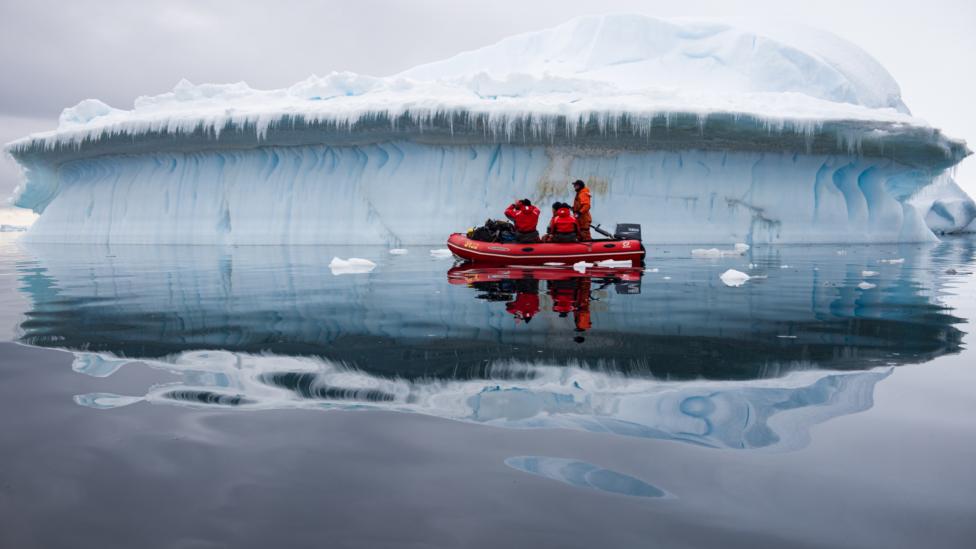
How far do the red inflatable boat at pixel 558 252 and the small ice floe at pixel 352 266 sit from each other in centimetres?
173

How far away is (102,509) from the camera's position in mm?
1696

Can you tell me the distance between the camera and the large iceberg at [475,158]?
1784cm

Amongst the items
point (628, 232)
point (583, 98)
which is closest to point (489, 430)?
point (628, 232)

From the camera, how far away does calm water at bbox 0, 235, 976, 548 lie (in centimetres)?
163

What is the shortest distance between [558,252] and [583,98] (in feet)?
35.0

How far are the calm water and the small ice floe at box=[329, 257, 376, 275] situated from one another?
16.1 ft

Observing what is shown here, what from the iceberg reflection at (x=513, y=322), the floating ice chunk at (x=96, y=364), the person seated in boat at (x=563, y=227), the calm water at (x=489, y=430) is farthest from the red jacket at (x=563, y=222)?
the floating ice chunk at (x=96, y=364)

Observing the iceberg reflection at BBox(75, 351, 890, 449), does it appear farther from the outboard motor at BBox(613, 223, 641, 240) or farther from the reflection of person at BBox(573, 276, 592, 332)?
the outboard motor at BBox(613, 223, 641, 240)

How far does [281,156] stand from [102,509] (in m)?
20.5

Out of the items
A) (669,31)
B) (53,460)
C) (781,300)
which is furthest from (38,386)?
(669,31)

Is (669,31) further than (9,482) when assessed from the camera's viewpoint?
Yes

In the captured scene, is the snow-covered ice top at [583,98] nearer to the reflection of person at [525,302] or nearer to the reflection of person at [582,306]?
the reflection of person at [582,306]

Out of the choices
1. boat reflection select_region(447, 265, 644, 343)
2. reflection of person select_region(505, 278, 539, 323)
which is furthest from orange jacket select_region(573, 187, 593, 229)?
reflection of person select_region(505, 278, 539, 323)

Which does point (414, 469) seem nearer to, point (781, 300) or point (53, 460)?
point (53, 460)
